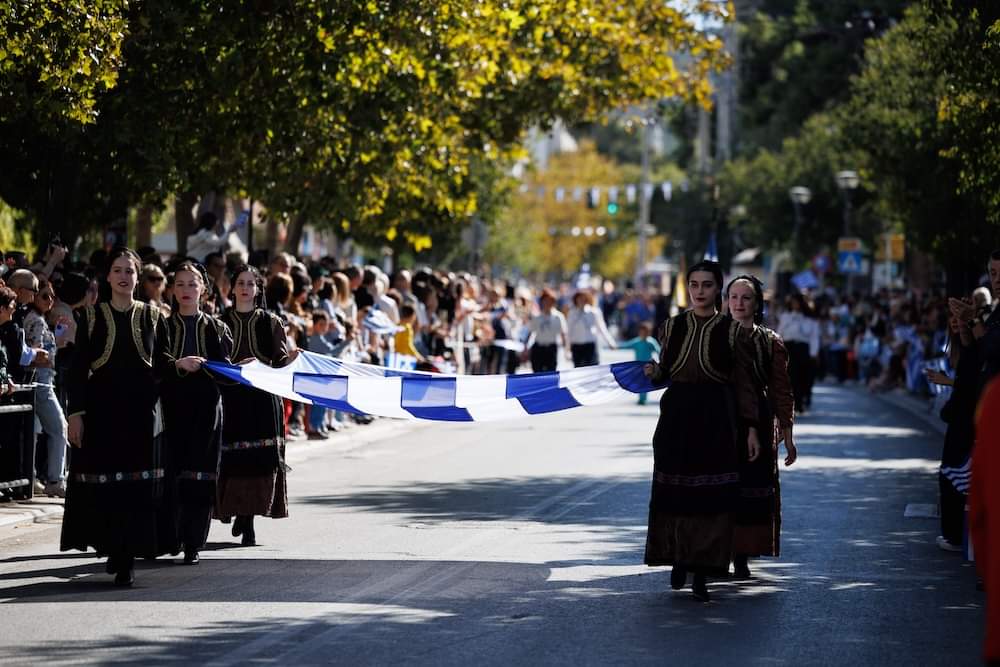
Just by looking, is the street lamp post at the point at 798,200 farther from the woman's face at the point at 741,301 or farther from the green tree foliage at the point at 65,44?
the woman's face at the point at 741,301

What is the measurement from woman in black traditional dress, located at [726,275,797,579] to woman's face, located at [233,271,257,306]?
10.6ft

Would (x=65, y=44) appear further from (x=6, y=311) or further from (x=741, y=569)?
(x=741, y=569)

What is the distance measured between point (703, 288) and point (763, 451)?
4.05 feet

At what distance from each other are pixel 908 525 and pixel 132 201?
11.5 metres

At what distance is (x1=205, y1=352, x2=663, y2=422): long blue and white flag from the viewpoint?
41.3ft

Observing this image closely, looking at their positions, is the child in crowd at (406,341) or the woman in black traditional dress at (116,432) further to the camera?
the child in crowd at (406,341)

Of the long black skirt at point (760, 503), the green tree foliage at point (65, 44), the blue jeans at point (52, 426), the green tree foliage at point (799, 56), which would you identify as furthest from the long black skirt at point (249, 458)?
the green tree foliage at point (799, 56)

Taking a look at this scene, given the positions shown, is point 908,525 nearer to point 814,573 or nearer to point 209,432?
point 814,573

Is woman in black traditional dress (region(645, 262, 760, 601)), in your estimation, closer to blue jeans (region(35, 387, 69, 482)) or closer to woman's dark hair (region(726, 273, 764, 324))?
woman's dark hair (region(726, 273, 764, 324))

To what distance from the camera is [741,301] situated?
1146 cm

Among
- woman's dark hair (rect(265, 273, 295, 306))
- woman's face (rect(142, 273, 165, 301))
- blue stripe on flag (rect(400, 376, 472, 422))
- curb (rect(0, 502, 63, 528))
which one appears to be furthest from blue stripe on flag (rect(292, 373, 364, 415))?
woman's dark hair (rect(265, 273, 295, 306))

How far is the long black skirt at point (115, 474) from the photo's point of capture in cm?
1105

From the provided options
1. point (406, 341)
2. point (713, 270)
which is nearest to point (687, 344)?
point (713, 270)

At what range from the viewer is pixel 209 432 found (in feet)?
39.4
